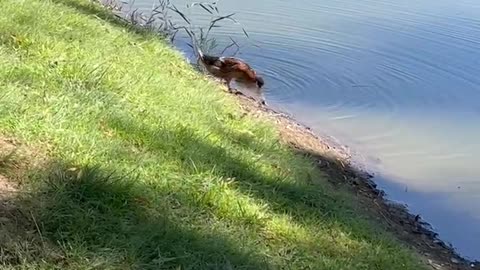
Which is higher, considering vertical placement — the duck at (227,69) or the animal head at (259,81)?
the duck at (227,69)

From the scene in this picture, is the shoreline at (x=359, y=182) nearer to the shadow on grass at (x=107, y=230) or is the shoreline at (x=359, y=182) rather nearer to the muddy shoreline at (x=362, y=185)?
the muddy shoreline at (x=362, y=185)

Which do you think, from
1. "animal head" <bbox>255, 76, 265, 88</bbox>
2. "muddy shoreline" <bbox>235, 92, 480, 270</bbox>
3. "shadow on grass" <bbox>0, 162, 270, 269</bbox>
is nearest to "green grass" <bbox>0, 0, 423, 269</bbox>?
"shadow on grass" <bbox>0, 162, 270, 269</bbox>

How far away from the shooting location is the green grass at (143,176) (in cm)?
312

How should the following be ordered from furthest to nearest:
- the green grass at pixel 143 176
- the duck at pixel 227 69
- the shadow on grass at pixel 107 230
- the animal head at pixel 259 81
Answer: the animal head at pixel 259 81 < the duck at pixel 227 69 < the green grass at pixel 143 176 < the shadow on grass at pixel 107 230

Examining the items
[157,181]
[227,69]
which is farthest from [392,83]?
[157,181]

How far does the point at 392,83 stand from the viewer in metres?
9.98

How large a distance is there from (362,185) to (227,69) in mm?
2650

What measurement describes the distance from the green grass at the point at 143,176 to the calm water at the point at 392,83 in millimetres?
1899

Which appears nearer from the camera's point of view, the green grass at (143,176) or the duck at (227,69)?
the green grass at (143,176)

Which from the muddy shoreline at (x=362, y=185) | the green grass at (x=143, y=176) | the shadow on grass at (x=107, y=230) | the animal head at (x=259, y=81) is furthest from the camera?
the animal head at (x=259, y=81)

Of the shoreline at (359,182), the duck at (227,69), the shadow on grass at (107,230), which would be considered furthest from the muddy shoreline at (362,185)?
the shadow on grass at (107,230)

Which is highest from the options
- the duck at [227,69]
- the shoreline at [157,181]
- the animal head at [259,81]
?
the shoreline at [157,181]

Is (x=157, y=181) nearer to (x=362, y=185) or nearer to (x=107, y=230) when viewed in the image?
(x=107, y=230)

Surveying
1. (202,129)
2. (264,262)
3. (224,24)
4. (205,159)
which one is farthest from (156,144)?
(224,24)
